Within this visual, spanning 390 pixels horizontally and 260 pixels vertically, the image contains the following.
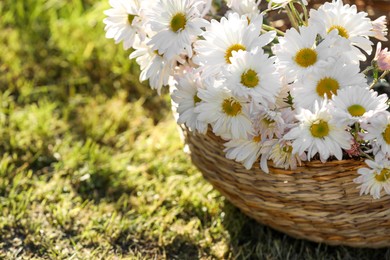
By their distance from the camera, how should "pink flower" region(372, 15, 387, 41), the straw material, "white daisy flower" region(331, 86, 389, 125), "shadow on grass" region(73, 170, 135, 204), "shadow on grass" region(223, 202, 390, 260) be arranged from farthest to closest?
"shadow on grass" region(73, 170, 135, 204) < "shadow on grass" region(223, 202, 390, 260) < the straw material < "pink flower" region(372, 15, 387, 41) < "white daisy flower" region(331, 86, 389, 125)

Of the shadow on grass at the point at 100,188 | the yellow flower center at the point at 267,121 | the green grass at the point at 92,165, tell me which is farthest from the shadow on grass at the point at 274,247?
the yellow flower center at the point at 267,121

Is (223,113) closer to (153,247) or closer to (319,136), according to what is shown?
(319,136)

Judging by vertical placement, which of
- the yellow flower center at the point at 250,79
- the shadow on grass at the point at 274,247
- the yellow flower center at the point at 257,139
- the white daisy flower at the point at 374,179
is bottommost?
the shadow on grass at the point at 274,247

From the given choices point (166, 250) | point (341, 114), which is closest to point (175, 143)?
point (166, 250)

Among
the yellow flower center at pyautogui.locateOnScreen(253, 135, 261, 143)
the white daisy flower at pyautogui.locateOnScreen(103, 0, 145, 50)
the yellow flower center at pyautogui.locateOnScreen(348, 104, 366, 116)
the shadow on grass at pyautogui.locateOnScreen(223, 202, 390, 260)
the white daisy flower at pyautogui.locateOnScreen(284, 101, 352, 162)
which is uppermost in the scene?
the white daisy flower at pyautogui.locateOnScreen(103, 0, 145, 50)

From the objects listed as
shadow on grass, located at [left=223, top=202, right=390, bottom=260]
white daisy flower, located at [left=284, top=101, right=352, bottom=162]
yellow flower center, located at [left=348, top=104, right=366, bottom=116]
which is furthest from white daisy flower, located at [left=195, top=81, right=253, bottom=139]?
shadow on grass, located at [left=223, top=202, right=390, bottom=260]

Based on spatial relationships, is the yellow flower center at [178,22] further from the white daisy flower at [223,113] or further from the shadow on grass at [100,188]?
the shadow on grass at [100,188]

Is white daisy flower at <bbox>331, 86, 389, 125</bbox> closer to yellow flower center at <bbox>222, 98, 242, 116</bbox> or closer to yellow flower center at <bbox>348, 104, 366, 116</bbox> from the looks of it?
yellow flower center at <bbox>348, 104, 366, 116</bbox>

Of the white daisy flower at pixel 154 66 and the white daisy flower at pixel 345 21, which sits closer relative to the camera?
the white daisy flower at pixel 345 21
